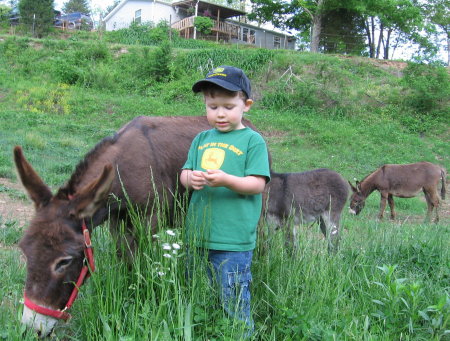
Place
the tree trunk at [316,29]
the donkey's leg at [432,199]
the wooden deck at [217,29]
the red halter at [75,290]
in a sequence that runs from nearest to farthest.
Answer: the red halter at [75,290] < the donkey's leg at [432,199] < the tree trunk at [316,29] < the wooden deck at [217,29]

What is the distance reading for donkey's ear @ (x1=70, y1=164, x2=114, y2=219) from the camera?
2.56m

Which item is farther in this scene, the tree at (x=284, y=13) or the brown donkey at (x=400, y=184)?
the tree at (x=284, y=13)

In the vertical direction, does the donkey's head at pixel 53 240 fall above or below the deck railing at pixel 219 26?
below

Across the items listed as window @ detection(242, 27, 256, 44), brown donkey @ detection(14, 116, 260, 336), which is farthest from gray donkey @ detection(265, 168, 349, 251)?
window @ detection(242, 27, 256, 44)

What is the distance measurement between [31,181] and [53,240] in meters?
0.44

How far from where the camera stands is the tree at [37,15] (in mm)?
31062

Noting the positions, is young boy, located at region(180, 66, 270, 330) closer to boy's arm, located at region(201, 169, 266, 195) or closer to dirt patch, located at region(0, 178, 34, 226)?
boy's arm, located at region(201, 169, 266, 195)

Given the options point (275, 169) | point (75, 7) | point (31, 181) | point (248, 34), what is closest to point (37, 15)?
point (248, 34)

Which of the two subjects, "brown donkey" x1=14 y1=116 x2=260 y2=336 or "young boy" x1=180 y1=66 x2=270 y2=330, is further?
"young boy" x1=180 y1=66 x2=270 y2=330

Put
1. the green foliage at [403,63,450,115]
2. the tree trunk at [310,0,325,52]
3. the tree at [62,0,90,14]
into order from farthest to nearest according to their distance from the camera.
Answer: the tree at [62,0,90,14] < the tree trunk at [310,0,325,52] < the green foliage at [403,63,450,115]

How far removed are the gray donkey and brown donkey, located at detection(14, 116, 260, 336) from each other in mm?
3466

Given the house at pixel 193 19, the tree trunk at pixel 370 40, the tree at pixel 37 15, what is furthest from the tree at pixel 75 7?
the tree trunk at pixel 370 40

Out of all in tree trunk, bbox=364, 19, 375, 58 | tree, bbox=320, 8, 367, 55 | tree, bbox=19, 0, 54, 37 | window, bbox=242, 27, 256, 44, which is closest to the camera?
tree, bbox=19, 0, 54, 37

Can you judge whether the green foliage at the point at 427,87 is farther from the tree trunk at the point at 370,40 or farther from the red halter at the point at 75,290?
the tree trunk at the point at 370,40
